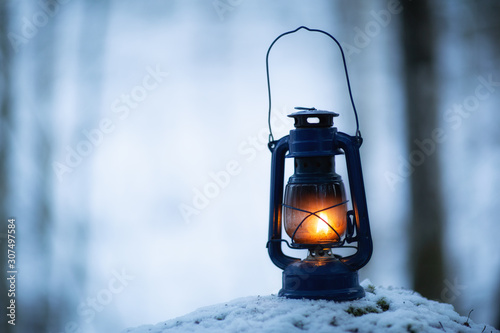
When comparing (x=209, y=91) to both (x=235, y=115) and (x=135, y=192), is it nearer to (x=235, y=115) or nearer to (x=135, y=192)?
(x=235, y=115)

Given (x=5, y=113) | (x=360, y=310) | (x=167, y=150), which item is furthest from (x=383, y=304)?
(x=5, y=113)

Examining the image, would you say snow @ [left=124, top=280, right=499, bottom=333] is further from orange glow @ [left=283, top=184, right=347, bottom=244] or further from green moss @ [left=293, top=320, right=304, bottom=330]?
orange glow @ [left=283, top=184, right=347, bottom=244]

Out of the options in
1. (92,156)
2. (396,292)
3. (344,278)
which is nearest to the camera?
(344,278)

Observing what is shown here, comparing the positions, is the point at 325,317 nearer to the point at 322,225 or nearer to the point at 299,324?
the point at 299,324

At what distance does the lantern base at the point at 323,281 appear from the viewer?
2.52 metres

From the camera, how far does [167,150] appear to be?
407 cm

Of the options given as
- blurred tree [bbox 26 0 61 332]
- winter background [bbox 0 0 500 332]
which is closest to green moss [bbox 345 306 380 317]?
winter background [bbox 0 0 500 332]

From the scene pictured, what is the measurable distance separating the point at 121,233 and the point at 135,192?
12.3 inches

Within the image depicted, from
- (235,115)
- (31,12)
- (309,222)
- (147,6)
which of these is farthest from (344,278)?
(31,12)

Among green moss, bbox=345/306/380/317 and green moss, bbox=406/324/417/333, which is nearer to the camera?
green moss, bbox=406/324/417/333

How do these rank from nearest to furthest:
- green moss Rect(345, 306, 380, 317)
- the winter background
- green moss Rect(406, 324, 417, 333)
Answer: green moss Rect(406, 324, 417, 333) → green moss Rect(345, 306, 380, 317) → the winter background

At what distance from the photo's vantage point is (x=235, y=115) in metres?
4.08

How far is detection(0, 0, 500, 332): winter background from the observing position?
4.06m

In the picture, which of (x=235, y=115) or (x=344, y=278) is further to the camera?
(x=235, y=115)
